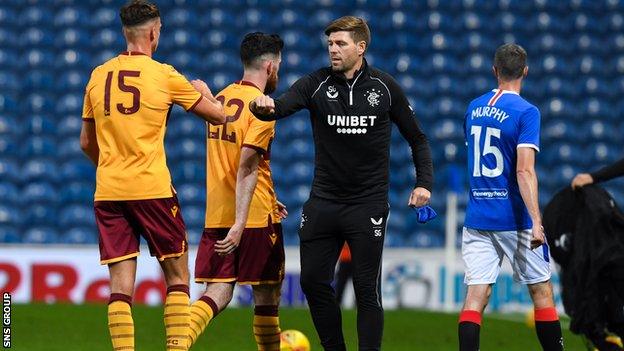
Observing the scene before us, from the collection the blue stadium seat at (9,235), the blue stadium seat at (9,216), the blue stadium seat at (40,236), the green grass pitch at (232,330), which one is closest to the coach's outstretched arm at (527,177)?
the green grass pitch at (232,330)

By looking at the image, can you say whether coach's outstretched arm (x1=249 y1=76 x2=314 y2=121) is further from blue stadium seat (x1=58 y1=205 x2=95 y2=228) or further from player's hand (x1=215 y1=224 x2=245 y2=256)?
blue stadium seat (x1=58 y1=205 x2=95 y2=228)

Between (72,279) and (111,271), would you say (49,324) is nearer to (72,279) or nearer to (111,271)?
(72,279)

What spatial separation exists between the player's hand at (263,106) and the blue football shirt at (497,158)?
1.25 meters

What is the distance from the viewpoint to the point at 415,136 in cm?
658

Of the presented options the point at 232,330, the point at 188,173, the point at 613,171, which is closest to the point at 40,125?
the point at 188,173

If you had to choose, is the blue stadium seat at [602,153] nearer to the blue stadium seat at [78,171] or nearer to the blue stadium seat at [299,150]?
the blue stadium seat at [299,150]

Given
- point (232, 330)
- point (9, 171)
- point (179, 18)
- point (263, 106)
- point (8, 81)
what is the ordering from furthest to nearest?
point (179, 18) → point (8, 81) → point (9, 171) → point (232, 330) → point (263, 106)

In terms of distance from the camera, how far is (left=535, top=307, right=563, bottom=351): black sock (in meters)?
6.75

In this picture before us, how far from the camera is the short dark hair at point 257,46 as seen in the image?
6820 mm

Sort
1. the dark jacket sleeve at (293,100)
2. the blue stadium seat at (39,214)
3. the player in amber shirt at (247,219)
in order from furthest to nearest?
the blue stadium seat at (39,214) < the player in amber shirt at (247,219) < the dark jacket sleeve at (293,100)

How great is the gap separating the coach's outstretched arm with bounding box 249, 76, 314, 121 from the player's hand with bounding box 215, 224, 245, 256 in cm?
64

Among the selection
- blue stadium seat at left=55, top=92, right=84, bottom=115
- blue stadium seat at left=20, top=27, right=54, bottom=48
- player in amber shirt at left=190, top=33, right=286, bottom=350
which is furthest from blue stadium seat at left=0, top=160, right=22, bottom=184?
player in amber shirt at left=190, top=33, right=286, bottom=350

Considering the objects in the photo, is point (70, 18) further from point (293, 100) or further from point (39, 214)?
point (293, 100)

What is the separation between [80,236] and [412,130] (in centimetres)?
901
